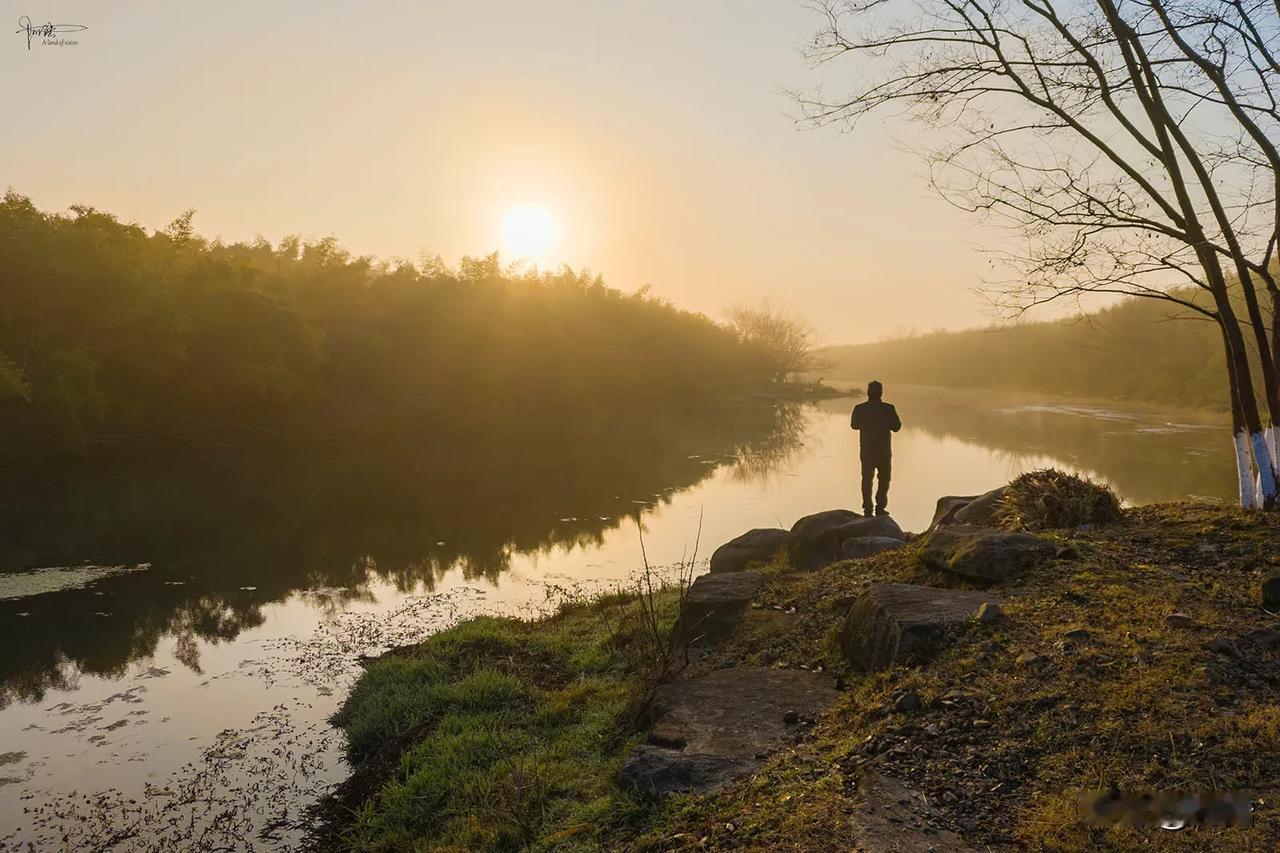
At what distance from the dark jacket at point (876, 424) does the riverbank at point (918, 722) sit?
4369 millimetres

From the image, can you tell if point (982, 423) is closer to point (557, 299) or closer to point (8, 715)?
point (557, 299)

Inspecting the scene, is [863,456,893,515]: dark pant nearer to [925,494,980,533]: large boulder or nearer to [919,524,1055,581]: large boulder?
[925,494,980,533]: large boulder

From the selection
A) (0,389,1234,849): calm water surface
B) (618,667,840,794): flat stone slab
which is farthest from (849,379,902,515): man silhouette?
(618,667,840,794): flat stone slab

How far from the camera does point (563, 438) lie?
35.2 meters

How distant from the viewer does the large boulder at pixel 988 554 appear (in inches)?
251

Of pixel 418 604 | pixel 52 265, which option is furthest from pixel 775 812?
pixel 52 265

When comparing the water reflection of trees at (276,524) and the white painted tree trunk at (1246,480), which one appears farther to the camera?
the water reflection of trees at (276,524)

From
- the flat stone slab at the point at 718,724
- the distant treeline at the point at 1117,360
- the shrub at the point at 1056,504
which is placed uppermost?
the distant treeline at the point at 1117,360

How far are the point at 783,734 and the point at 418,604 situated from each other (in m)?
7.45

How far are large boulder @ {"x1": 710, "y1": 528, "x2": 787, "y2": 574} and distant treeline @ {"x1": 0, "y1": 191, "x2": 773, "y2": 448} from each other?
69.1ft

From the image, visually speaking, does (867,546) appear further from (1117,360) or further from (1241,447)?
(1117,360)

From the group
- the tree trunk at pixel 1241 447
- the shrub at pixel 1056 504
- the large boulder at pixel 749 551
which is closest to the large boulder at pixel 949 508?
the shrub at pixel 1056 504

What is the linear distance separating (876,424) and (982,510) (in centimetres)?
252

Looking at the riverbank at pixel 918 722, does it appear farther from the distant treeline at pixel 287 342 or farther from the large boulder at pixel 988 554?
the distant treeline at pixel 287 342
